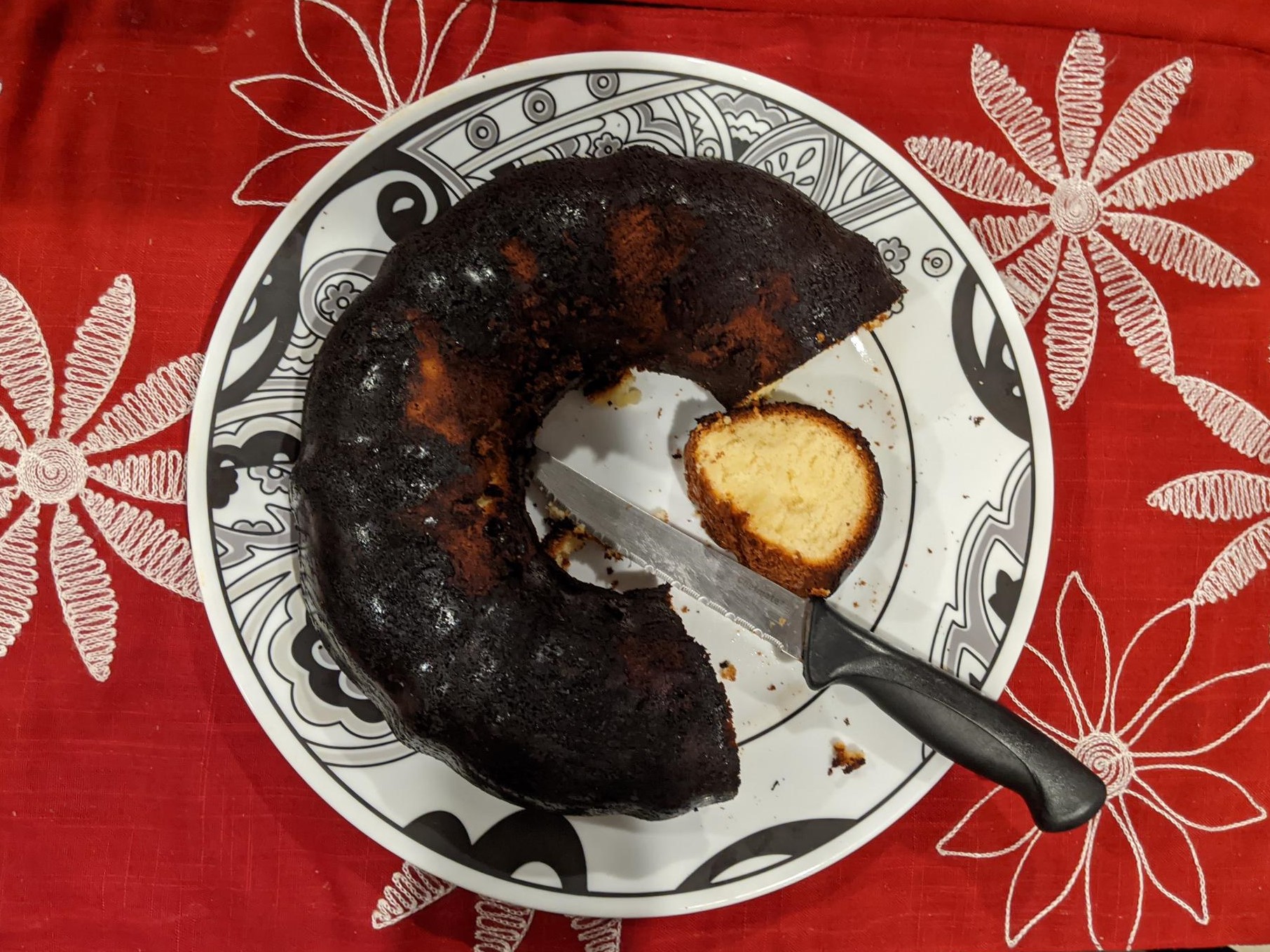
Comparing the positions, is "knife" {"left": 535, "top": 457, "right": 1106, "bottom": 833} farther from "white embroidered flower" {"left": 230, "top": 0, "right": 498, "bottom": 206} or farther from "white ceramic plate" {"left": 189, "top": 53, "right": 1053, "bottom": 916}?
"white embroidered flower" {"left": 230, "top": 0, "right": 498, "bottom": 206}

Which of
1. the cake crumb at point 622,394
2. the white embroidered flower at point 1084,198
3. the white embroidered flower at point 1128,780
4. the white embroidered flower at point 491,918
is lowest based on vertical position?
the white embroidered flower at point 491,918

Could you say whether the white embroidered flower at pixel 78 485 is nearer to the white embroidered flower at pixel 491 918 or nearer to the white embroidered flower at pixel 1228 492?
the white embroidered flower at pixel 491 918

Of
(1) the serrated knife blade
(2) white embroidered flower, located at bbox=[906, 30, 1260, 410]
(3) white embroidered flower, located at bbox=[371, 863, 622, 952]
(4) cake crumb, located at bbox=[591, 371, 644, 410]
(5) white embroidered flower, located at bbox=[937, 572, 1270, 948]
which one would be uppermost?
(2) white embroidered flower, located at bbox=[906, 30, 1260, 410]

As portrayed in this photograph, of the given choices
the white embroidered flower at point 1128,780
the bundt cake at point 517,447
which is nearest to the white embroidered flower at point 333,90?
the bundt cake at point 517,447

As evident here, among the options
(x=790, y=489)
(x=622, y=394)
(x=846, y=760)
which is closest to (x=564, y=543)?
(x=622, y=394)

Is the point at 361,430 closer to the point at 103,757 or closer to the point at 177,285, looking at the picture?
the point at 177,285

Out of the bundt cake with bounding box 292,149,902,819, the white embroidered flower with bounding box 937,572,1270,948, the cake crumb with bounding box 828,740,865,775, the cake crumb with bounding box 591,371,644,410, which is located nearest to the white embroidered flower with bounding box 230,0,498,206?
the bundt cake with bounding box 292,149,902,819
